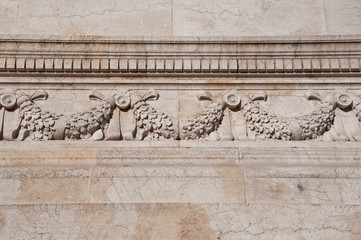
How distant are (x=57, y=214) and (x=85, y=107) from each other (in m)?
1.69

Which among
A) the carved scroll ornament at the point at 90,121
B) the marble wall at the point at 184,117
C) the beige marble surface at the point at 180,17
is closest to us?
the marble wall at the point at 184,117

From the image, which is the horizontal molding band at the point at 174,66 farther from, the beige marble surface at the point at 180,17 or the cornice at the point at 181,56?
the beige marble surface at the point at 180,17

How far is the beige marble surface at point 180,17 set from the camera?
7.54 metres

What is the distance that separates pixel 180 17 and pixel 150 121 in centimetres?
166

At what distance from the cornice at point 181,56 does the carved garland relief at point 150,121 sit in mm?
304

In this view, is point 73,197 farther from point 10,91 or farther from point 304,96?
point 304,96

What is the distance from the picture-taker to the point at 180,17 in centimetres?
764

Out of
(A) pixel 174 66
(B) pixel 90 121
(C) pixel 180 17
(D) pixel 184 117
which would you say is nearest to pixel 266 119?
(D) pixel 184 117

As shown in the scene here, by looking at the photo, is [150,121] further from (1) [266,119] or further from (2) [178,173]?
(1) [266,119]

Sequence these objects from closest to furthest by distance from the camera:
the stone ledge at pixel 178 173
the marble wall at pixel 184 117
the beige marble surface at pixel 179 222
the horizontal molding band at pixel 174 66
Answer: the beige marble surface at pixel 179 222, the marble wall at pixel 184 117, the stone ledge at pixel 178 173, the horizontal molding band at pixel 174 66

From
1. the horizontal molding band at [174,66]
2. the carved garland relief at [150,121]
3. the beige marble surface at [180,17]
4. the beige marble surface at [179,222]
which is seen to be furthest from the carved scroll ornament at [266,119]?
the beige marble surface at [179,222]

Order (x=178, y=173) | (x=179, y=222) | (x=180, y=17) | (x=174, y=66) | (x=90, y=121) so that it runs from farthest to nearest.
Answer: (x=180, y=17), (x=174, y=66), (x=90, y=121), (x=178, y=173), (x=179, y=222)

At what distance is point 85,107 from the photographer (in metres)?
6.91

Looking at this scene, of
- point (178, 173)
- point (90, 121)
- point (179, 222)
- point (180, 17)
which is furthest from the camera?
point (180, 17)
